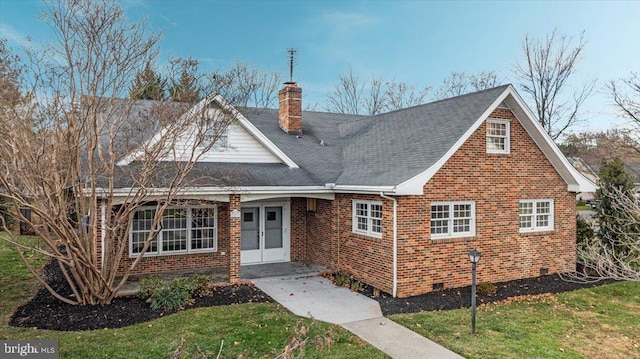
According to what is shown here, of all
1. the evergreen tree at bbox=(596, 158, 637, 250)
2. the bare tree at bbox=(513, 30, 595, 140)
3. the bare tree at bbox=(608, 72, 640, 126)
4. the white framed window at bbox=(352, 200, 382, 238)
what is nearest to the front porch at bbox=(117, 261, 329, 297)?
the white framed window at bbox=(352, 200, 382, 238)

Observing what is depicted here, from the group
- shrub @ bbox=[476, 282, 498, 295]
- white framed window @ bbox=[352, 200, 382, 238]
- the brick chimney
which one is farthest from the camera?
the brick chimney

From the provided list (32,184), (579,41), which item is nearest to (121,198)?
(32,184)

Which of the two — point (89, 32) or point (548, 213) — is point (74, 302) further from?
point (548, 213)

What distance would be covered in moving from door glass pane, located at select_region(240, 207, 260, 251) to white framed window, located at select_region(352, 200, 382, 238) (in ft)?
12.0

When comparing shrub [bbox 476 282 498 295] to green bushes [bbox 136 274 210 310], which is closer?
green bushes [bbox 136 274 210 310]

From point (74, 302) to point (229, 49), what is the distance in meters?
14.5

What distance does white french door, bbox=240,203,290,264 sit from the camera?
1410cm

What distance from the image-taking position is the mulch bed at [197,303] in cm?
844

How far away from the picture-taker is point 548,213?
13234 millimetres

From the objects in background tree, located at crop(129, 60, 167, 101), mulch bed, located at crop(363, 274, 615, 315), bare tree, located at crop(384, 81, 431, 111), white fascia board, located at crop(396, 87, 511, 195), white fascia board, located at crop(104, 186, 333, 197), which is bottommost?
mulch bed, located at crop(363, 274, 615, 315)

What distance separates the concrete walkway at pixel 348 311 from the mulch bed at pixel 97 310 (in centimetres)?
74

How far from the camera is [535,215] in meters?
12.9

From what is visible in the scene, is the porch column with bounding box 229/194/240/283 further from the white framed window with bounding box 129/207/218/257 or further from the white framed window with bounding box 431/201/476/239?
the white framed window with bounding box 431/201/476/239

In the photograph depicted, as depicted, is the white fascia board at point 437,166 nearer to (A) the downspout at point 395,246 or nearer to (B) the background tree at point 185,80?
(A) the downspout at point 395,246
